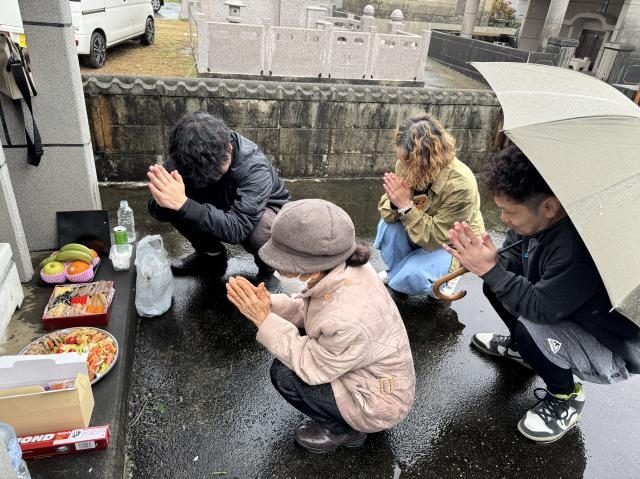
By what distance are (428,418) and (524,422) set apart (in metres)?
0.59

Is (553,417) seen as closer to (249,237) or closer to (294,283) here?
(294,283)

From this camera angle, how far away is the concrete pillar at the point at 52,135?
3117mm

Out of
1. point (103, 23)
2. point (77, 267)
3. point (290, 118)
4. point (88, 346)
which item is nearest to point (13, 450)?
point (88, 346)

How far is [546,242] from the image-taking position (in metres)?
2.38

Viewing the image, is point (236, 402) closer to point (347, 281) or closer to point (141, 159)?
point (347, 281)

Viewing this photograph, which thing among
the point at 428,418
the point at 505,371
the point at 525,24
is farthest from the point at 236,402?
the point at 525,24

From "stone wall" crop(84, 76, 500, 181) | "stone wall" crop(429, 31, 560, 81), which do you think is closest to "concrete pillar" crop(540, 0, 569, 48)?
"stone wall" crop(429, 31, 560, 81)

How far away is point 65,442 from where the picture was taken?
209 cm

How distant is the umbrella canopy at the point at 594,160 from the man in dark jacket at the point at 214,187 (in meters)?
1.84

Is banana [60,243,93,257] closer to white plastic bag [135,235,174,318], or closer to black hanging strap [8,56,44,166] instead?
white plastic bag [135,235,174,318]

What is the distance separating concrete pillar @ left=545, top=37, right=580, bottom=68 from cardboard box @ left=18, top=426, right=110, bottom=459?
15.0m

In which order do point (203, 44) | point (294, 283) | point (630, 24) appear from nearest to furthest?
point (294, 283), point (203, 44), point (630, 24)

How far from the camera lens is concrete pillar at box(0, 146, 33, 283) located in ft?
9.71

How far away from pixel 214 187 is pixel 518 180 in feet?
7.35
